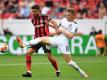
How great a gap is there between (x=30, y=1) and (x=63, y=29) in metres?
18.4

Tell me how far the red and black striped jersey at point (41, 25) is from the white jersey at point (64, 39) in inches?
41.4

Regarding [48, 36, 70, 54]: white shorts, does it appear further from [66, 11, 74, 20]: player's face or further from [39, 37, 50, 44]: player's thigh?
[66, 11, 74, 20]: player's face

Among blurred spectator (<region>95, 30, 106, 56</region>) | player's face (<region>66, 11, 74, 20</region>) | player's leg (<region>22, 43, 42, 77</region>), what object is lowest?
blurred spectator (<region>95, 30, 106, 56</region>)

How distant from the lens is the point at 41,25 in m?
17.3

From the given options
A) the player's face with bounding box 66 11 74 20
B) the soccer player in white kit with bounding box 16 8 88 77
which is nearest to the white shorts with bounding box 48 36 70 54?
the soccer player in white kit with bounding box 16 8 88 77

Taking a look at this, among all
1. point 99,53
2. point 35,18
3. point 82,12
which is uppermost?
point 35,18

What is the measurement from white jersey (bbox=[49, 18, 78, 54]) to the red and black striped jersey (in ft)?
3.45

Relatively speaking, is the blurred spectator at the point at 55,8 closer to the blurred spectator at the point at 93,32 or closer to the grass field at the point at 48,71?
the blurred spectator at the point at 93,32

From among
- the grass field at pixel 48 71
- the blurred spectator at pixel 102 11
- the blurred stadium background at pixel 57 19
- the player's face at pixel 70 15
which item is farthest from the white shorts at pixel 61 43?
the blurred spectator at pixel 102 11

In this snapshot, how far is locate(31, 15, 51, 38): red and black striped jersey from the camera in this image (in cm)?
1716

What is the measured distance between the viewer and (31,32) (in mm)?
33094

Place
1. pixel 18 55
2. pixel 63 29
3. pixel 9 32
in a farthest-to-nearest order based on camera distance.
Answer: pixel 9 32, pixel 18 55, pixel 63 29

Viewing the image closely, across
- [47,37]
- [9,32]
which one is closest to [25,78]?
[47,37]

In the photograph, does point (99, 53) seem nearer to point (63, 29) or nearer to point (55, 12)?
point (55, 12)
